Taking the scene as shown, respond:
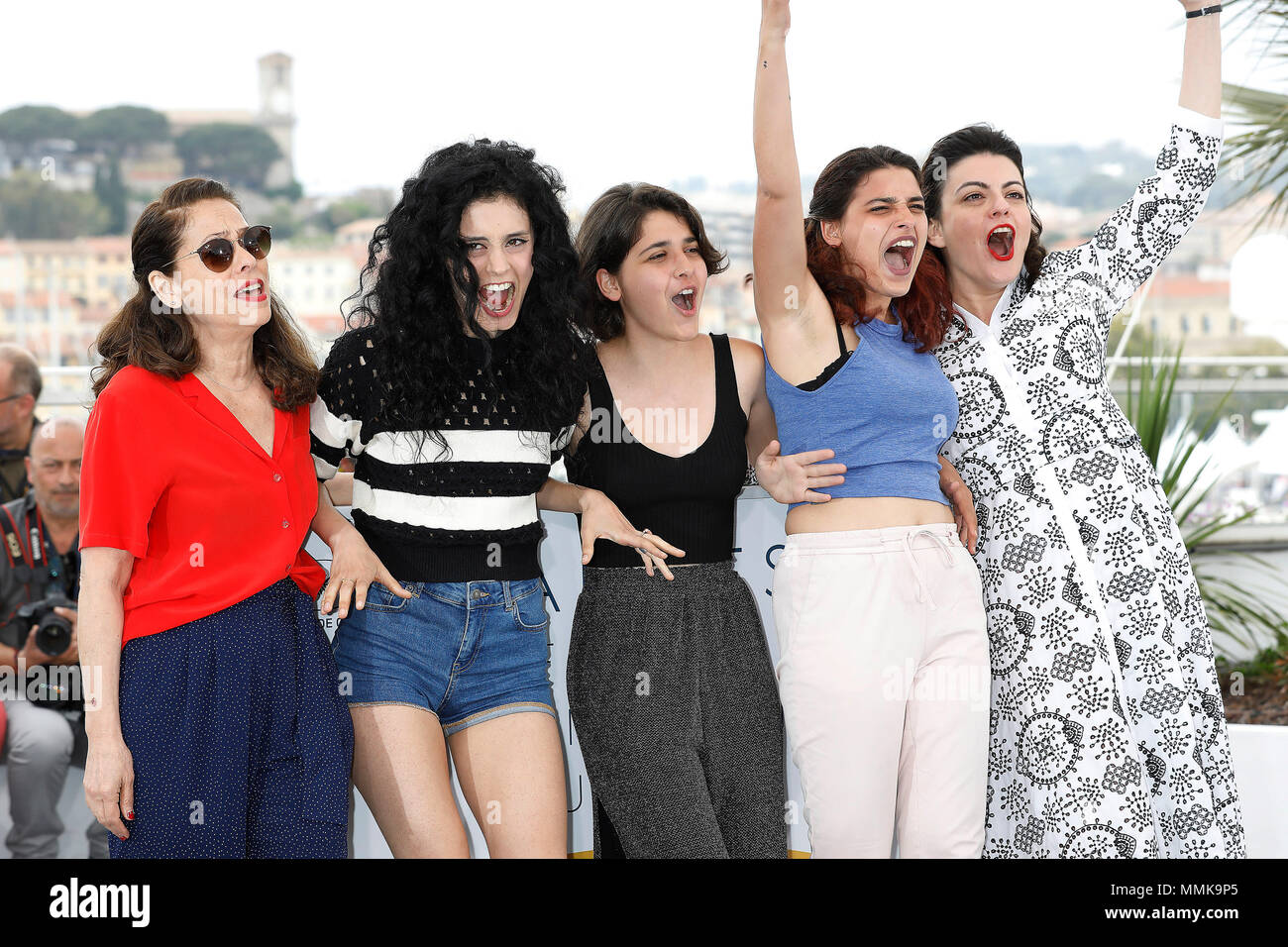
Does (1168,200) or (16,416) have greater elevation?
(1168,200)

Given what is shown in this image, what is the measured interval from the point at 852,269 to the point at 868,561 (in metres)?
0.67

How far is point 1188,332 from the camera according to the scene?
4.53m

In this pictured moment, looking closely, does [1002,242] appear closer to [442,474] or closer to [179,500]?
→ [442,474]

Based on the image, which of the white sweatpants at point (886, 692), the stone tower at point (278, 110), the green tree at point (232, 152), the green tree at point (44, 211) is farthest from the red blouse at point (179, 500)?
the stone tower at point (278, 110)

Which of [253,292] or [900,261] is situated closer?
[253,292]

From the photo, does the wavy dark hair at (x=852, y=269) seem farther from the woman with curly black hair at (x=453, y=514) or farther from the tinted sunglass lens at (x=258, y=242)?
the tinted sunglass lens at (x=258, y=242)

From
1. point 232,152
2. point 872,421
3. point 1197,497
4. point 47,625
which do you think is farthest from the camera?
point 232,152

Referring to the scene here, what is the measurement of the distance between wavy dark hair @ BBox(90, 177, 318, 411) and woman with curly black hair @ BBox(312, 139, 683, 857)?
22cm

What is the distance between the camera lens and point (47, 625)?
312cm

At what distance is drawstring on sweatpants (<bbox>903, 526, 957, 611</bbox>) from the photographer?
217cm

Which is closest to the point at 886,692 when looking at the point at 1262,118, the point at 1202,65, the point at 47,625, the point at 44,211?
the point at 1202,65

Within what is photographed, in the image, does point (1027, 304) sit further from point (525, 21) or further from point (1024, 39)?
point (525, 21)

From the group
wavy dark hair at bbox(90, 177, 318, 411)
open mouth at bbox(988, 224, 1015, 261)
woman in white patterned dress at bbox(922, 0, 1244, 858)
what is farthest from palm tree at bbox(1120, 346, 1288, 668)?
wavy dark hair at bbox(90, 177, 318, 411)

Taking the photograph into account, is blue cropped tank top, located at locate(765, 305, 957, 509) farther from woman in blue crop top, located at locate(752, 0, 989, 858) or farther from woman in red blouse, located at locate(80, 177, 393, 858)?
woman in red blouse, located at locate(80, 177, 393, 858)
